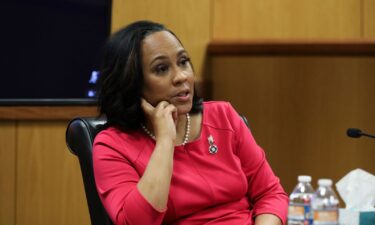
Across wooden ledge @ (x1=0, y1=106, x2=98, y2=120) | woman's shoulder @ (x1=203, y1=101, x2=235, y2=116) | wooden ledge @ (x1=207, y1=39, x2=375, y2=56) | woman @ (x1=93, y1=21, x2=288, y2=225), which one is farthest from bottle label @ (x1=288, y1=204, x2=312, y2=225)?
wooden ledge @ (x1=0, y1=106, x2=98, y2=120)

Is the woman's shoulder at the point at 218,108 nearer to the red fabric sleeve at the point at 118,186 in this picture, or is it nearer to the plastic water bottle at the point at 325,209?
the red fabric sleeve at the point at 118,186

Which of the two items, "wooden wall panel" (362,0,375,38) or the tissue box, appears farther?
"wooden wall panel" (362,0,375,38)

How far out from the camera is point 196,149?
167 centimetres

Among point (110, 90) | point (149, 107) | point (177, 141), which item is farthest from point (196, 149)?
point (110, 90)

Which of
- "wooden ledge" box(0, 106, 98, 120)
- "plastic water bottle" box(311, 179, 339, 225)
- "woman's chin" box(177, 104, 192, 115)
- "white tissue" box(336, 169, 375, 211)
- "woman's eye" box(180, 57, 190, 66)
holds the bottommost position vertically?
"wooden ledge" box(0, 106, 98, 120)

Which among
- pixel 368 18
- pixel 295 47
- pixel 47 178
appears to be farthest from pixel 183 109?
pixel 368 18

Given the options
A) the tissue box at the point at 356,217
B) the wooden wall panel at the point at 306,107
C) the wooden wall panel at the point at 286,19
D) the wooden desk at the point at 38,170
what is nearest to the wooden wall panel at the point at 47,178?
the wooden desk at the point at 38,170

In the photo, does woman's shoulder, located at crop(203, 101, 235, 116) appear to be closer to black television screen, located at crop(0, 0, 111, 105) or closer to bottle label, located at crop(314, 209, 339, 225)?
bottle label, located at crop(314, 209, 339, 225)

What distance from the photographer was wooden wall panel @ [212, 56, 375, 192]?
124 inches

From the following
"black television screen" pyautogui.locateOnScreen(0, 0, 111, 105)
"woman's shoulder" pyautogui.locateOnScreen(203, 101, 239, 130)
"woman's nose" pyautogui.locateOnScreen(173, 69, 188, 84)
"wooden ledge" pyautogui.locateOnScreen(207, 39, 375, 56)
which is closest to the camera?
"woman's nose" pyautogui.locateOnScreen(173, 69, 188, 84)

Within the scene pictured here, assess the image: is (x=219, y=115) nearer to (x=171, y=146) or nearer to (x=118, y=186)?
(x=171, y=146)

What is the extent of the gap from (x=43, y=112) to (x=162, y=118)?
1.56m

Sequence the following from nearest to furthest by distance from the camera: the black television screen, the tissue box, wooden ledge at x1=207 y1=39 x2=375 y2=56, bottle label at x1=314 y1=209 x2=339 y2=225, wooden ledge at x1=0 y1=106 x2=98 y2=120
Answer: bottle label at x1=314 y1=209 x2=339 y2=225 → the tissue box → wooden ledge at x1=207 y1=39 x2=375 y2=56 → wooden ledge at x1=0 y1=106 x2=98 y2=120 → the black television screen

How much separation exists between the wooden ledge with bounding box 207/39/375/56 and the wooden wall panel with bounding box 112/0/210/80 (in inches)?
3.4
